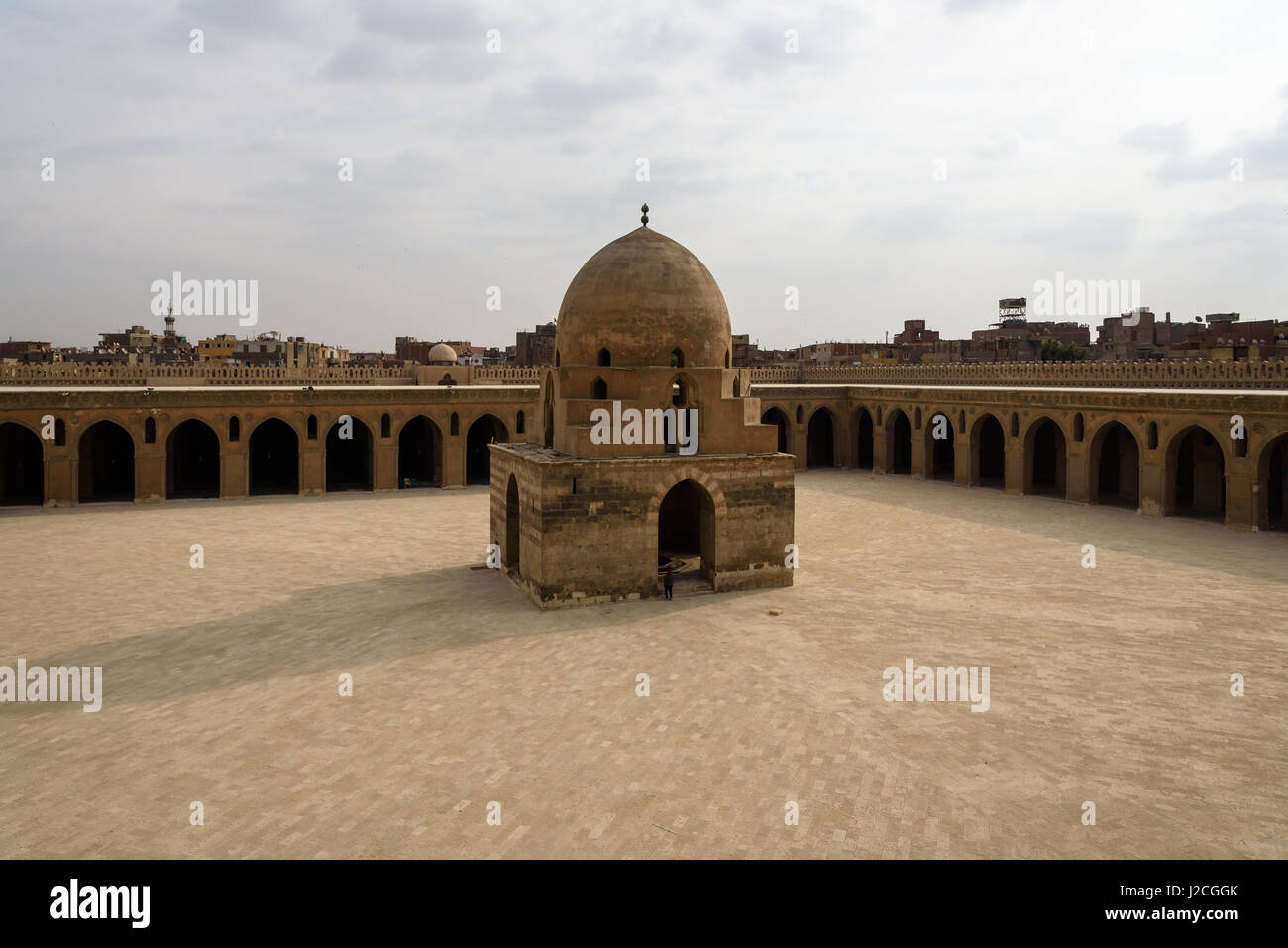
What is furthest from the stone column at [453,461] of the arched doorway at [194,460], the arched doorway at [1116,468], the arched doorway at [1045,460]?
the arched doorway at [1116,468]

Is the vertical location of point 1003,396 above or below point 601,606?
above

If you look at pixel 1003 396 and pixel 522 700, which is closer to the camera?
pixel 522 700

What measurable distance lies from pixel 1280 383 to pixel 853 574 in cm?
1783

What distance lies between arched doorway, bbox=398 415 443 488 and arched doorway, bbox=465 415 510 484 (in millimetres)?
1355

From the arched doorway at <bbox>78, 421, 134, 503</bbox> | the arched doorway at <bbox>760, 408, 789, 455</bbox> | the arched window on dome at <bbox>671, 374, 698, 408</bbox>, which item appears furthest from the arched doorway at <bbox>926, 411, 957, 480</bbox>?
the arched doorway at <bbox>78, 421, 134, 503</bbox>

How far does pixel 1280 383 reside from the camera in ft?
83.5

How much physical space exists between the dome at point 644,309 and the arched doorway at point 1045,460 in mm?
16207

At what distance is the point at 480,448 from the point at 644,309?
2169 cm

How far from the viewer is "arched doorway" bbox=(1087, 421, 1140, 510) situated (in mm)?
25766

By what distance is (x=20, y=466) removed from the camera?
29250 mm

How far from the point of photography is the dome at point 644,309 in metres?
15.9

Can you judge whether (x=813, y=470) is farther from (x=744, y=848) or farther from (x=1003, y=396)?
(x=744, y=848)

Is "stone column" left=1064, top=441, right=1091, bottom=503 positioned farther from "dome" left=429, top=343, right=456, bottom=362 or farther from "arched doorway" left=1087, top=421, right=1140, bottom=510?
"dome" left=429, top=343, right=456, bottom=362

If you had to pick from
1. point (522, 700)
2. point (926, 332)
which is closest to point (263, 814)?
point (522, 700)
